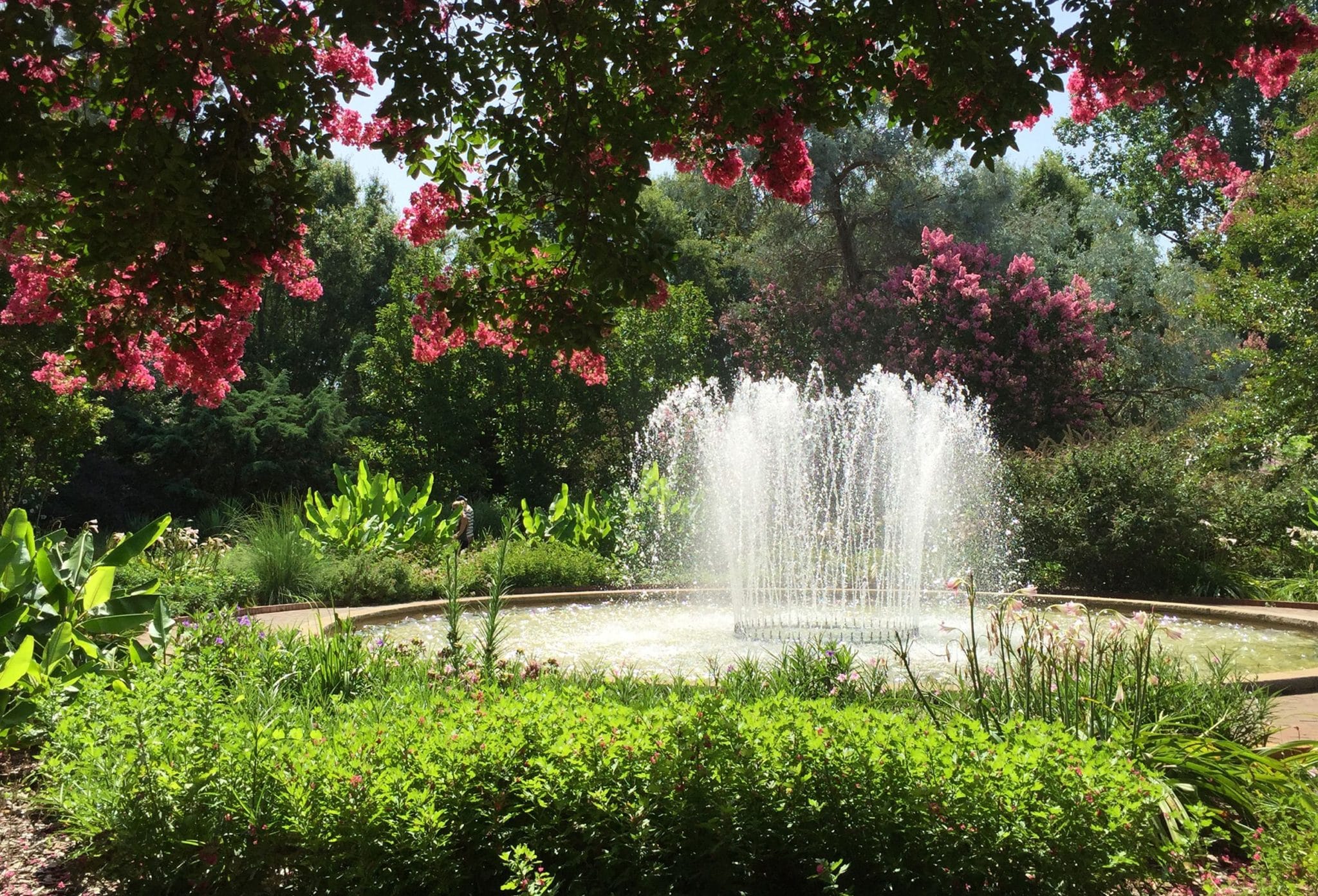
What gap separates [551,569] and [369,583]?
69.8 inches

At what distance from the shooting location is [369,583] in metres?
8.56

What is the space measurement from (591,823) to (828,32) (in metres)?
3.31

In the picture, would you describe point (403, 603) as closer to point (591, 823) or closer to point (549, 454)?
point (591, 823)

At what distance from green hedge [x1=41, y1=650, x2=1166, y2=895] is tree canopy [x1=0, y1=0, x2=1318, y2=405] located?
175 centimetres

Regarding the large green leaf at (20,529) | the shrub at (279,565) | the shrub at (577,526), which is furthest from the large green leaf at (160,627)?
the shrub at (577,526)

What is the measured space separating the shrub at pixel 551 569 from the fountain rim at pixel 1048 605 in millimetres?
217

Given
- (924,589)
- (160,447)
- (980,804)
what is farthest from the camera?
(160,447)

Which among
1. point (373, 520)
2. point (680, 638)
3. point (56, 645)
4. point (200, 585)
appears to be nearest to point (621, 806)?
point (56, 645)

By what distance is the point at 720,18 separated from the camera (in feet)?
13.5

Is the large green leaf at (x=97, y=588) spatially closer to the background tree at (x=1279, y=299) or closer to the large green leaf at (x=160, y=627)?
the large green leaf at (x=160, y=627)

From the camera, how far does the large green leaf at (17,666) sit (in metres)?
3.36

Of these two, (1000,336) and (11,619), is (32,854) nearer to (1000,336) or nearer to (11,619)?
(11,619)

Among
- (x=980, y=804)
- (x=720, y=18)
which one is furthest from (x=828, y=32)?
(x=980, y=804)

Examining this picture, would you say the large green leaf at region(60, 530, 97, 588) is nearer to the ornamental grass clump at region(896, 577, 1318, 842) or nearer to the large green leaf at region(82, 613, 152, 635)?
the large green leaf at region(82, 613, 152, 635)
